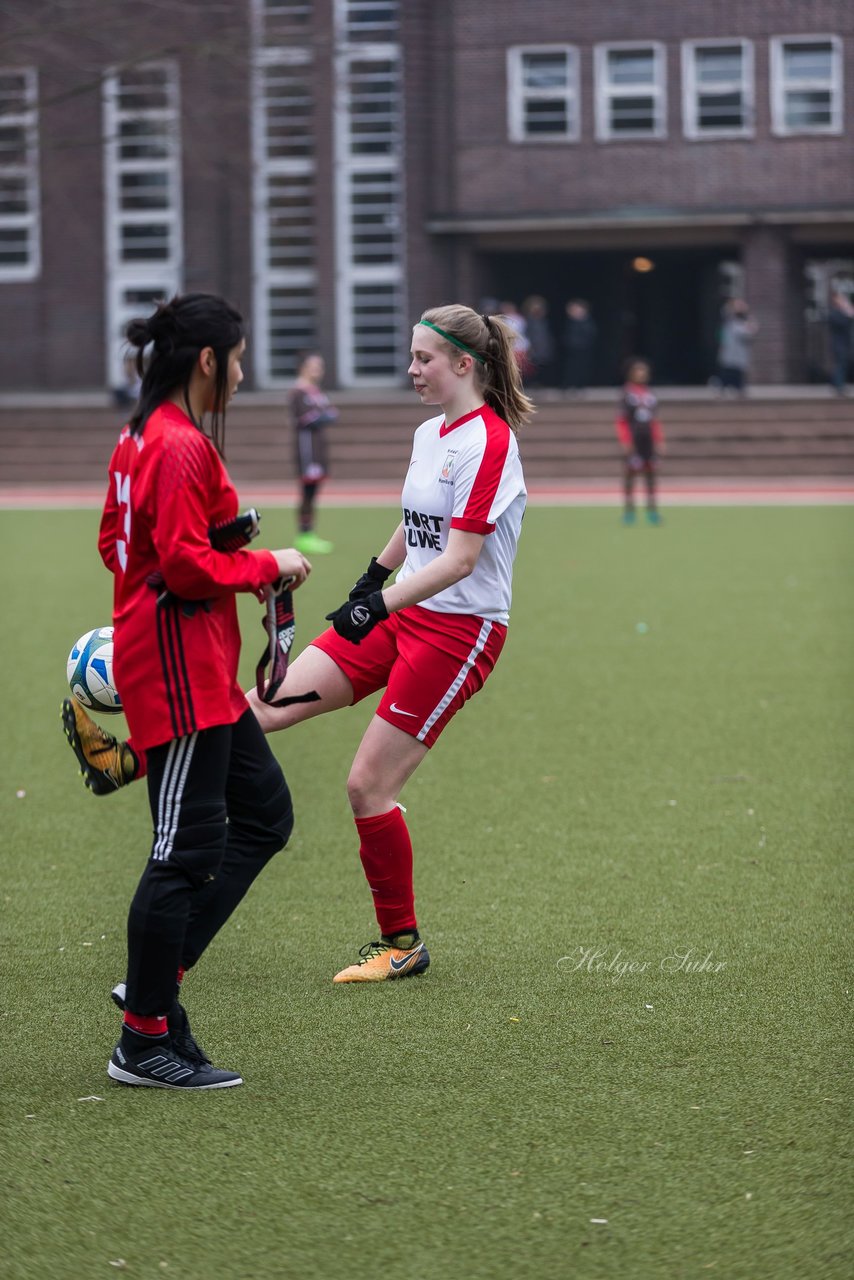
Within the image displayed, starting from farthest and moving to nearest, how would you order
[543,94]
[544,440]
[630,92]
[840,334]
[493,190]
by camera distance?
[493,190]
[543,94]
[630,92]
[840,334]
[544,440]

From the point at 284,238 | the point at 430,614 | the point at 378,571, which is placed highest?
the point at 284,238

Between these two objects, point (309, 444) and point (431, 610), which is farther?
point (309, 444)

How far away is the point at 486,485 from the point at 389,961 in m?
1.40

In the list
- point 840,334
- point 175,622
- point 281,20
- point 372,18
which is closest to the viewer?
point 175,622

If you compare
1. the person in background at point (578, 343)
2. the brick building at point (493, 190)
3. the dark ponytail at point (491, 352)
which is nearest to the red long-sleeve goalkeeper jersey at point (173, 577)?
the dark ponytail at point (491, 352)

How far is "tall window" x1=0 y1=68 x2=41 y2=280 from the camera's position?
26.9 metres

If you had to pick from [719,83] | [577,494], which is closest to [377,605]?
[577,494]

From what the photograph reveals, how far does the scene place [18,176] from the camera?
31.0 metres

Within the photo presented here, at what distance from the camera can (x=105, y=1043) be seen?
4.64m

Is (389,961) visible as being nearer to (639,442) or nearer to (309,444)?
(309,444)

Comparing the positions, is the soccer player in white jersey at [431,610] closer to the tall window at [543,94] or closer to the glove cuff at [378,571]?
the glove cuff at [378,571]

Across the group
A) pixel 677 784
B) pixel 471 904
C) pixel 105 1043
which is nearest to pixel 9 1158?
pixel 105 1043

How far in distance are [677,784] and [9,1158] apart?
4.58 meters

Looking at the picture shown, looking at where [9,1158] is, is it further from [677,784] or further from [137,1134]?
[677,784]
